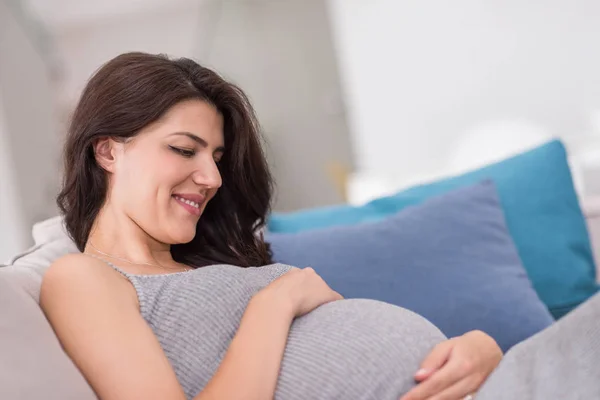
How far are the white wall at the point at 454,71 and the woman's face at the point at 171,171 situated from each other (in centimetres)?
244

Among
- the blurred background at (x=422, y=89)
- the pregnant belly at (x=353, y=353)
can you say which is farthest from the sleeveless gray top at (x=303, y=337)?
the blurred background at (x=422, y=89)

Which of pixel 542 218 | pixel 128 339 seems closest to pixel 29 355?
pixel 128 339

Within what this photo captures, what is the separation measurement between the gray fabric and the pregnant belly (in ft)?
0.34

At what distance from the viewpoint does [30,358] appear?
759 millimetres

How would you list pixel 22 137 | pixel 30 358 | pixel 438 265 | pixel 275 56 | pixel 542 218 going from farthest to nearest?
pixel 275 56 → pixel 22 137 → pixel 542 218 → pixel 438 265 → pixel 30 358

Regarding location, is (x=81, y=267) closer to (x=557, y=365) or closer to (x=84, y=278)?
(x=84, y=278)

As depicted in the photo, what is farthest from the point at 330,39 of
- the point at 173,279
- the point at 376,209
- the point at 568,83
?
the point at 173,279

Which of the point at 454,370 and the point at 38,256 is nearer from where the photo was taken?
the point at 454,370

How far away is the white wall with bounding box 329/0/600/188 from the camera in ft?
11.9

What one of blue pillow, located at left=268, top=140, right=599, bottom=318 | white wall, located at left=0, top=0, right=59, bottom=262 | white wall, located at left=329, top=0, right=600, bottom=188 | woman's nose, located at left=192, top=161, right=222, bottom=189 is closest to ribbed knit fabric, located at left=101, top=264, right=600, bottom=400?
woman's nose, located at left=192, top=161, right=222, bottom=189

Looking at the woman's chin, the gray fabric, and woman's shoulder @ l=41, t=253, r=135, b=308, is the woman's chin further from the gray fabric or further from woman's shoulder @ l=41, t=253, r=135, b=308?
the gray fabric

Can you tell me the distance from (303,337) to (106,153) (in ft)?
1.16

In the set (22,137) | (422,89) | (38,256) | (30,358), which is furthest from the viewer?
(422,89)

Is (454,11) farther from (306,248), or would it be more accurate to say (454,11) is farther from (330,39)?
(306,248)
